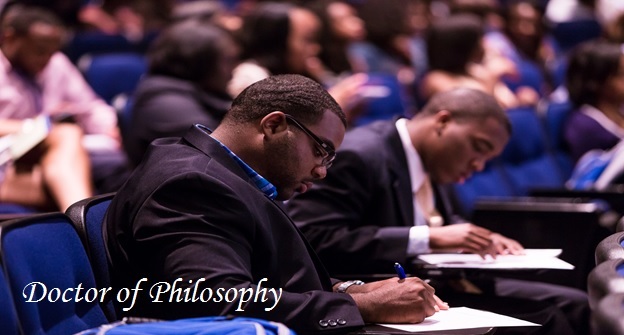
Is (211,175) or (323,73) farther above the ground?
(211,175)

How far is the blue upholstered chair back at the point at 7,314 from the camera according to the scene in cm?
159

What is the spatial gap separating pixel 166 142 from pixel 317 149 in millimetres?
358

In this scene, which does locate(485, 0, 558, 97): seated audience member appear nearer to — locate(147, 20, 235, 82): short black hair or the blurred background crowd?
the blurred background crowd

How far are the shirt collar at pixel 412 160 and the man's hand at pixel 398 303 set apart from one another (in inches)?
38.6

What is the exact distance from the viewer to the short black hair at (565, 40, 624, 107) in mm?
4859

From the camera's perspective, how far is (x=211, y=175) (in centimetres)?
185

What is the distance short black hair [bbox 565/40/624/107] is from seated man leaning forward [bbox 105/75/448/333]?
3.15 metres

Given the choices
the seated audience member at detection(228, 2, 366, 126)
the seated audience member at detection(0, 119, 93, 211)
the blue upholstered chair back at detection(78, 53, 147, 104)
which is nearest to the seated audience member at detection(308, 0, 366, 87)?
the seated audience member at detection(228, 2, 366, 126)

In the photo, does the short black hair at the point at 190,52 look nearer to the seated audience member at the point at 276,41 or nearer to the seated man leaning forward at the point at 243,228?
the seated audience member at the point at 276,41

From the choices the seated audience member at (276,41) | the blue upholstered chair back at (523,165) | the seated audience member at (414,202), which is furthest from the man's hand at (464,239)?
the seated audience member at (276,41)

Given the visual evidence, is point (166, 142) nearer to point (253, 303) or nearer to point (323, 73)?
point (253, 303)

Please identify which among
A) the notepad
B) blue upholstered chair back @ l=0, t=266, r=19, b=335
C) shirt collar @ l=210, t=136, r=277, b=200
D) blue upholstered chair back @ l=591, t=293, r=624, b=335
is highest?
blue upholstered chair back @ l=591, t=293, r=624, b=335

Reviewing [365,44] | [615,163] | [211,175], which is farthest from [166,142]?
[365,44]

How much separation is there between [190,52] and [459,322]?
7.27 feet
